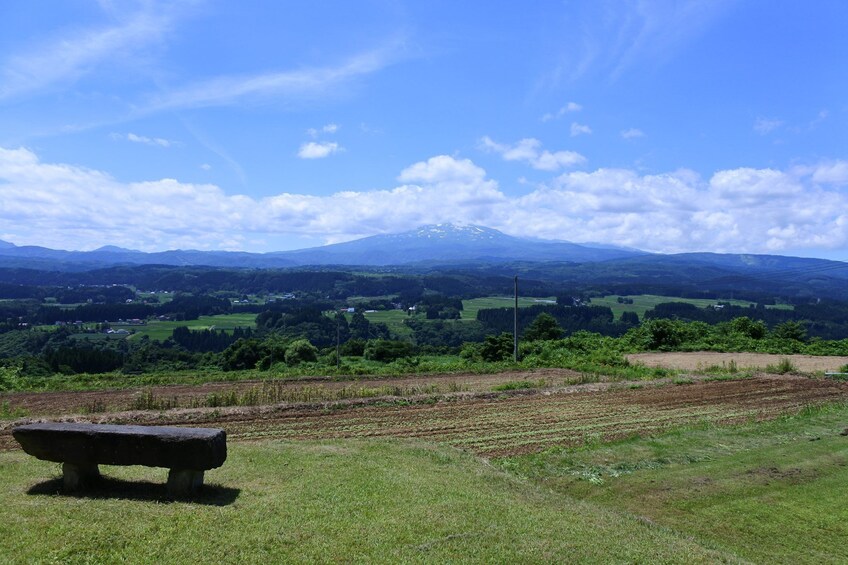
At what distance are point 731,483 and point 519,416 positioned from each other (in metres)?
8.86

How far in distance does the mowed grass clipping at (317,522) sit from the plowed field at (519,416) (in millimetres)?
5371

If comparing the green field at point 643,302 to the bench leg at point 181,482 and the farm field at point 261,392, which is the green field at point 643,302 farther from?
the bench leg at point 181,482

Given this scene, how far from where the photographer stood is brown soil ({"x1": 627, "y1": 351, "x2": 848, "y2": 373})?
34.4 meters

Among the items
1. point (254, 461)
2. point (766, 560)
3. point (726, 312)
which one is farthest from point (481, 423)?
point (726, 312)

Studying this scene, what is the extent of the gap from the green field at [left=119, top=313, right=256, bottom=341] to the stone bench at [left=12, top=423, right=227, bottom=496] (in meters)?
90.3

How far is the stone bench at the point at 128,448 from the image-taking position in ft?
28.8

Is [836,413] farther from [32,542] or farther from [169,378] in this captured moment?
[169,378]

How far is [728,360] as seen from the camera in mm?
38844

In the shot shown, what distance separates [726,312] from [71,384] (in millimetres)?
126245

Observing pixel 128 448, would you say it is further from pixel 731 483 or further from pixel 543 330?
pixel 543 330

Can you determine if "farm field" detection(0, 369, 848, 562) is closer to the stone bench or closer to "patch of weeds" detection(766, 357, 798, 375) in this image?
the stone bench

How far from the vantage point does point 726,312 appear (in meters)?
124

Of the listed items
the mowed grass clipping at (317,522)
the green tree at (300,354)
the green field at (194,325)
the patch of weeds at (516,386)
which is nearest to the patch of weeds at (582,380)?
the patch of weeds at (516,386)

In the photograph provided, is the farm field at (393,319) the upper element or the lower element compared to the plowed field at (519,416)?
lower
